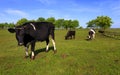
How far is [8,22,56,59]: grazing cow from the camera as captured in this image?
1180 centimetres

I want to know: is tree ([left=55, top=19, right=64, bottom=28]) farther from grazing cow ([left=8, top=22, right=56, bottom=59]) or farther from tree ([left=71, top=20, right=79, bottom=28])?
grazing cow ([left=8, top=22, right=56, bottom=59])

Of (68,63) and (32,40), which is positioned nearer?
(68,63)

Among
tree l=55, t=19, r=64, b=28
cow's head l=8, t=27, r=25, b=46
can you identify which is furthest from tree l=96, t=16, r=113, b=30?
cow's head l=8, t=27, r=25, b=46

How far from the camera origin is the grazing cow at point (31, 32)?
38.7ft

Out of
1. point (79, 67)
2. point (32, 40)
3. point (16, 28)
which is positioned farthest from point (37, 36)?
point (79, 67)

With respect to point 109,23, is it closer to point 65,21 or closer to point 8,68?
point 65,21

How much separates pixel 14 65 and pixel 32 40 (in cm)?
220

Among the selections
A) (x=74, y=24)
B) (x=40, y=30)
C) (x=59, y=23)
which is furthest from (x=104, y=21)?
→ (x=40, y=30)

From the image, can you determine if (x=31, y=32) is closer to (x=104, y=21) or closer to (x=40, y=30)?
(x=40, y=30)

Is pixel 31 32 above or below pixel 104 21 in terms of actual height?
below

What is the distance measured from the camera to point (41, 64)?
459 inches

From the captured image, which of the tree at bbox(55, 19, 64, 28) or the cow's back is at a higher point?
the tree at bbox(55, 19, 64, 28)

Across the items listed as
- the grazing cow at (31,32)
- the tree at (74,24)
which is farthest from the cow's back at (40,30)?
the tree at (74,24)

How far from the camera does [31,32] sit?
12.5 metres
